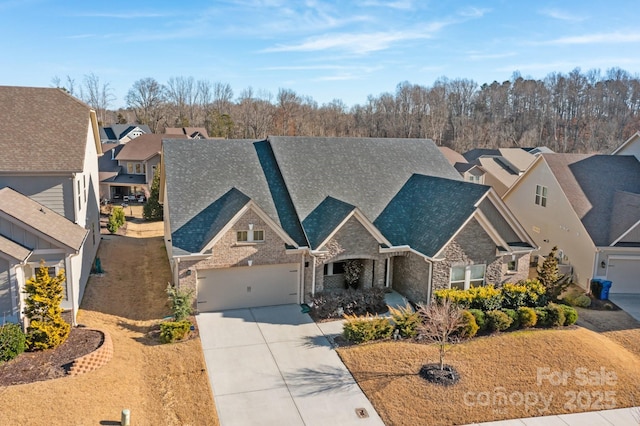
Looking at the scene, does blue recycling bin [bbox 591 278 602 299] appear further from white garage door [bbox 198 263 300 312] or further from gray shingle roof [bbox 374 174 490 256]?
white garage door [bbox 198 263 300 312]

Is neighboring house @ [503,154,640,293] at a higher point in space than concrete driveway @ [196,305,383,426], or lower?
higher

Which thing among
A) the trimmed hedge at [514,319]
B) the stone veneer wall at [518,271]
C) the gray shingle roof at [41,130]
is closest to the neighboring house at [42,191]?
the gray shingle roof at [41,130]

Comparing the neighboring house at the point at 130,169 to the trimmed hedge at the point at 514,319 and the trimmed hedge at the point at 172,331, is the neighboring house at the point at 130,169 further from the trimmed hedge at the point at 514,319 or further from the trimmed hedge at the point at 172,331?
the trimmed hedge at the point at 514,319

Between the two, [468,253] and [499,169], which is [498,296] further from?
[499,169]

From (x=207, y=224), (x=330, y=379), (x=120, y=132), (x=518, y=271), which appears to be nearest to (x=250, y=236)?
→ (x=207, y=224)

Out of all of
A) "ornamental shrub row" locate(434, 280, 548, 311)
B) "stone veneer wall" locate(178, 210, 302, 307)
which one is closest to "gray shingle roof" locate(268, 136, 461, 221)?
"stone veneer wall" locate(178, 210, 302, 307)
